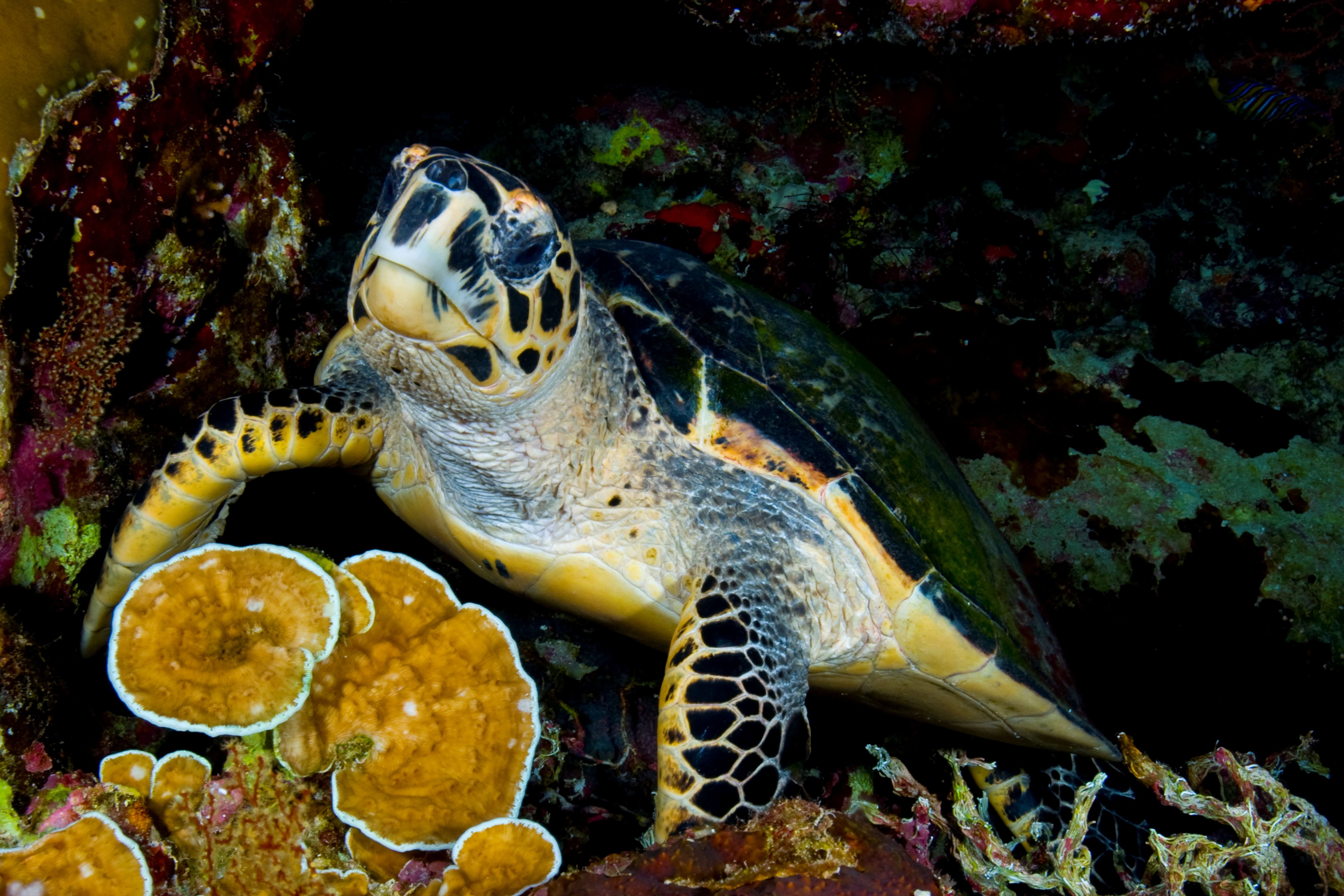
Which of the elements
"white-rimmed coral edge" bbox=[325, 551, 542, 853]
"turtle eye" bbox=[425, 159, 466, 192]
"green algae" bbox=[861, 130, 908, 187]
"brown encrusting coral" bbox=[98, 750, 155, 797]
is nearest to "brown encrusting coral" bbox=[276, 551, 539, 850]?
"white-rimmed coral edge" bbox=[325, 551, 542, 853]

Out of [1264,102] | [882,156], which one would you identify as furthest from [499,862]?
[1264,102]

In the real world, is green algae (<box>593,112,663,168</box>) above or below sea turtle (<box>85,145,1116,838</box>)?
above

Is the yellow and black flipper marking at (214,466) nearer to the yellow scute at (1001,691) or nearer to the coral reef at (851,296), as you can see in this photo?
the coral reef at (851,296)

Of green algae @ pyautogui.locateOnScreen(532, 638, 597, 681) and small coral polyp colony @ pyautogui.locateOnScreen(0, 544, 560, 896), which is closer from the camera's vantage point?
small coral polyp colony @ pyautogui.locateOnScreen(0, 544, 560, 896)

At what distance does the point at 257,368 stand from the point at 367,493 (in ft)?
2.06

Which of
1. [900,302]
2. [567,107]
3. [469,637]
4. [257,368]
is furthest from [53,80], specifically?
[900,302]

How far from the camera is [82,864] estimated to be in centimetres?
110

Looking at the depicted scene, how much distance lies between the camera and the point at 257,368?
196cm

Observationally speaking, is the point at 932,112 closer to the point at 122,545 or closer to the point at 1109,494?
the point at 1109,494

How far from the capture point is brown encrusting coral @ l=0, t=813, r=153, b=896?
3.46 ft

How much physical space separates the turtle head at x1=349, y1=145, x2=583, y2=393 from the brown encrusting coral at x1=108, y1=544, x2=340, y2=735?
0.52m

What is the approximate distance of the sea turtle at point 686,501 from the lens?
1549mm

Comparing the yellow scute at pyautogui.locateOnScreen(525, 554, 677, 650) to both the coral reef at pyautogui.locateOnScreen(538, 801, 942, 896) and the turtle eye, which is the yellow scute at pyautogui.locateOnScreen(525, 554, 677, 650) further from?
the turtle eye

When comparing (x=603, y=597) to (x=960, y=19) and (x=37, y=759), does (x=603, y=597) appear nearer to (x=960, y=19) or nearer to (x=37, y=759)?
(x=37, y=759)
